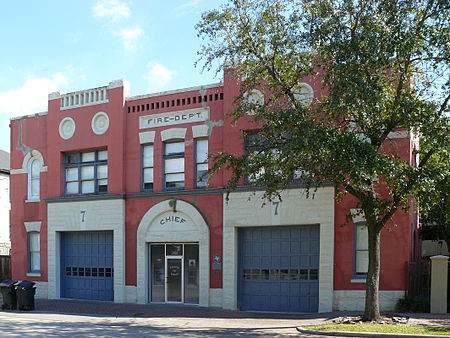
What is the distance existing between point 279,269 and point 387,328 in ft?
21.7

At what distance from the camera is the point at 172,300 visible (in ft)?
73.7

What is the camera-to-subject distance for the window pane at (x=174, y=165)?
885 inches

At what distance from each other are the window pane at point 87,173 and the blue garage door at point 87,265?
2.38 m

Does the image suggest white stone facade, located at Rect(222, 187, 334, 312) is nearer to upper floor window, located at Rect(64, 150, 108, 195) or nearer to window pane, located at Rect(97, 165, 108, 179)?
window pane, located at Rect(97, 165, 108, 179)

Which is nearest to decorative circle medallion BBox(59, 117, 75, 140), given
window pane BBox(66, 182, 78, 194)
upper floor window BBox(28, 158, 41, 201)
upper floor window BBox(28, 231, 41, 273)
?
window pane BBox(66, 182, 78, 194)

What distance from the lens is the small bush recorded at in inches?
695

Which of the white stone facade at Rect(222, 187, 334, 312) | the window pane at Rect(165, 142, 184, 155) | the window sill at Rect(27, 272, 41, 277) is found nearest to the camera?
the white stone facade at Rect(222, 187, 334, 312)

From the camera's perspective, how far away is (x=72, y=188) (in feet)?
81.9

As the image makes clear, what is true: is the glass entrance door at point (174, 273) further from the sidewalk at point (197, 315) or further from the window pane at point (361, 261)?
the window pane at point (361, 261)

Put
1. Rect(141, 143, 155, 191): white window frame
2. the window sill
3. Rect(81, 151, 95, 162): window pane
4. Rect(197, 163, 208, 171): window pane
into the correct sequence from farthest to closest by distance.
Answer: the window sill, Rect(81, 151, 95, 162): window pane, Rect(141, 143, 155, 191): white window frame, Rect(197, 163, 208, 171): window pane

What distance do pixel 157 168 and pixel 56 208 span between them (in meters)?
5.46

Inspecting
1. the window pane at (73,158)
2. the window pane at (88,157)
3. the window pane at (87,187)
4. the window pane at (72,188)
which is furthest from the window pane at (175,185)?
the window pane at (73,158)

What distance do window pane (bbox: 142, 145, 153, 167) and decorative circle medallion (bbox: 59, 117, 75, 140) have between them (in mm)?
3746

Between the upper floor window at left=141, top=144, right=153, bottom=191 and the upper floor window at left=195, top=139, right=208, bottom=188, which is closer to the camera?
the upper floor window at left=195, top=139, right=208, bottom=188
